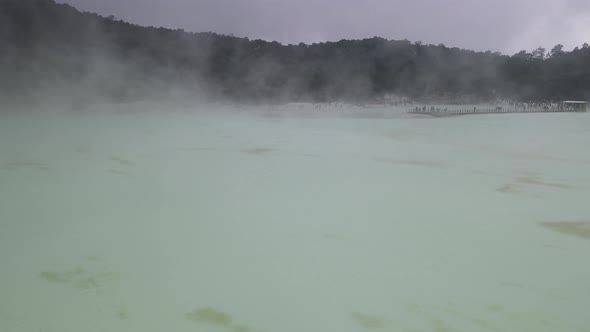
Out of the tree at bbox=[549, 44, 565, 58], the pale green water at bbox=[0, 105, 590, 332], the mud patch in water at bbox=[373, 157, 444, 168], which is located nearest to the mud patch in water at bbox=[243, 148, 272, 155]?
the pale green water at bbox=[0, 105, 590, 332]

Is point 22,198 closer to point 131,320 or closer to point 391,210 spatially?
point 131,320

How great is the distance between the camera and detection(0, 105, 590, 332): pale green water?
870mm

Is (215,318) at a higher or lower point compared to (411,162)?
lower

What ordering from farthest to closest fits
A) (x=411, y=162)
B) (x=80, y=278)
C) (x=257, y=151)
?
(x=257, y=151)
(x=411, y=162)
(x=80, y=278)

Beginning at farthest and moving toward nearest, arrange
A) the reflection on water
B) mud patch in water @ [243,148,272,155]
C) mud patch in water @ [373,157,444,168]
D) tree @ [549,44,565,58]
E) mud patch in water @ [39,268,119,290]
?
tree @ [549,44,565,58] → mud patch in water @ [243,148,272,155] → mud patch in water @ [373,157,444,168] → the reflection on water → mud patch in water @ [39,268,119,290]

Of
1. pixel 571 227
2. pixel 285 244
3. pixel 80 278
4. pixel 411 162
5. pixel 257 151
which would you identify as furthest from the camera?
pixel 257 151

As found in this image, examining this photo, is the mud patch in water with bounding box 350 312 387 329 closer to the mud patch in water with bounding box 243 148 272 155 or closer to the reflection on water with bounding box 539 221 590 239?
the reflection on water with bounding box 539 221 590 239

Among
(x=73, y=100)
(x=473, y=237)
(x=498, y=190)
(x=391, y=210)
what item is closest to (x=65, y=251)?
(x=391, y=210)

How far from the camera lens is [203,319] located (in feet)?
2.76

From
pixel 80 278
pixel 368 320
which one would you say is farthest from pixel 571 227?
pixel 80 278

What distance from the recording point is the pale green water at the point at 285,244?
2.86 ft

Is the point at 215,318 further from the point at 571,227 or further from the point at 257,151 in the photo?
Answer: the point at 257,151

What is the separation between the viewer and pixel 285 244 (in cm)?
121

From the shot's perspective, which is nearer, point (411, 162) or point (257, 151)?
point (411, 162)
